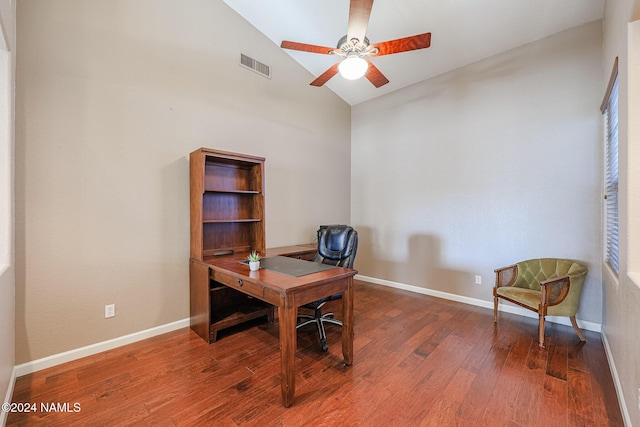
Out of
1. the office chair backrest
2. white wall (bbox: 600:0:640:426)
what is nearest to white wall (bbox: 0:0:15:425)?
the office chair backrest

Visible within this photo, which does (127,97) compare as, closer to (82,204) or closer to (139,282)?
(82,204)

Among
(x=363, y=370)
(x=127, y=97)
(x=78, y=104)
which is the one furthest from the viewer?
(x=127, y=97)

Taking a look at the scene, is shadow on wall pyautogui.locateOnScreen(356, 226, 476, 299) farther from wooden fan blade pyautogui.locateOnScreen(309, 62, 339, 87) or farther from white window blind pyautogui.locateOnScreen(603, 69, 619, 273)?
wooden fan blade pyautogui.locateOnScreen(309, 62, 339, 87)

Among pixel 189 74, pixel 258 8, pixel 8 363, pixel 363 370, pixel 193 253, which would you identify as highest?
pixel 258 8

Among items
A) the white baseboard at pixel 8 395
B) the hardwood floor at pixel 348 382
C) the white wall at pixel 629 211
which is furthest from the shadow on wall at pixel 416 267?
the white baseboard at pixel 8 395

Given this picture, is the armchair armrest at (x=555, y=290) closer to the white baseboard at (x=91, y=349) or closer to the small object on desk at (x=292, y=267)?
the small object on desk at (x=292, y=267)

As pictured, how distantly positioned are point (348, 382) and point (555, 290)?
2295mm

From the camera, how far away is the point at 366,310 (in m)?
3.54

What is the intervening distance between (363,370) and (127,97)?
3.26 m

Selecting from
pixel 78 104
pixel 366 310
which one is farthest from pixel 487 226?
pixel 78 104

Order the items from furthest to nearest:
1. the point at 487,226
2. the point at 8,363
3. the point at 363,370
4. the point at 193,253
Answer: the point at 487,226, the point at 193,253, the point at 363,370, the point at 8,363

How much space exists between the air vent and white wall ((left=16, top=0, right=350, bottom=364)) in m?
0.09

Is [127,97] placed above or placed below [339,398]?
above

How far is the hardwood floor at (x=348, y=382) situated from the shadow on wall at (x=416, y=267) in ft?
3.21
